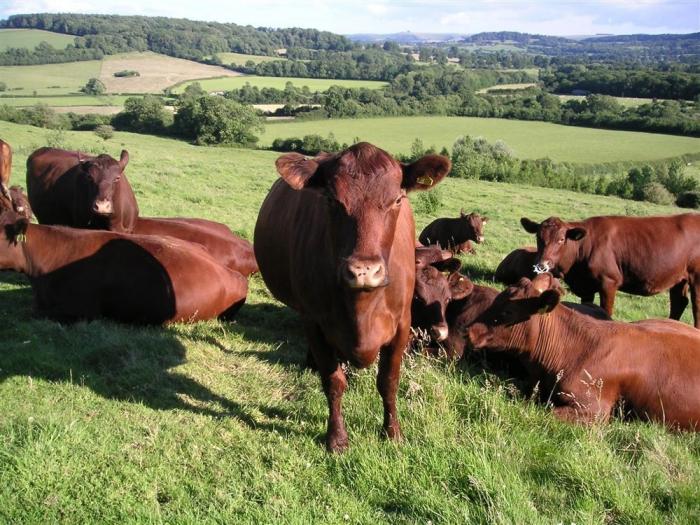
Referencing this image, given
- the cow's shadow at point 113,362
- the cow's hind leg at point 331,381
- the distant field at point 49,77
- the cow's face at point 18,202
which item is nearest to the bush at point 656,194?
the cow's face at point 18,202

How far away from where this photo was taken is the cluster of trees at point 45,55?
9706cm

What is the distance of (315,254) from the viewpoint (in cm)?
426

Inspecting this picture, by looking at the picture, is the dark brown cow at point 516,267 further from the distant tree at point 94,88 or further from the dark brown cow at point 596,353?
the distant tree at point 94,88

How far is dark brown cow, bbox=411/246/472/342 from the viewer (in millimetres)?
6480

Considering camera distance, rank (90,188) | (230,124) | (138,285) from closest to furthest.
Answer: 1. (138,285)
2. (90,188)
3. (230,124)

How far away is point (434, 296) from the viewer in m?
6.68

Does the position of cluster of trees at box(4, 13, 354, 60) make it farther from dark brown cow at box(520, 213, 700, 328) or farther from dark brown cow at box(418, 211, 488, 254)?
dark brown cow at box(520, 213, 700, 328)

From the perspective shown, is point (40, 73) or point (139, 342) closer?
point (139, 342)

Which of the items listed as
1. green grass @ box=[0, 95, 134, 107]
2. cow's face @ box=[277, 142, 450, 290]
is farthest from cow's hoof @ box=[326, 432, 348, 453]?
green grass @ box=[0, 95, 134, 107]

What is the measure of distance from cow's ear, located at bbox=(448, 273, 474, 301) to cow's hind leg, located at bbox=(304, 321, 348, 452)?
265 centimetres

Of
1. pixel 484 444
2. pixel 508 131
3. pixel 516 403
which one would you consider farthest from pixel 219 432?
pixel 508 131

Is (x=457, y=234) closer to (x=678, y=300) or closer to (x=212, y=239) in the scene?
(x=678, y=300)

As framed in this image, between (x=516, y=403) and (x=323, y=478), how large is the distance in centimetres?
202

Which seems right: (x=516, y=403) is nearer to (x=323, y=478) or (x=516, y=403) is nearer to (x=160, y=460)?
(x=323, y=478)
